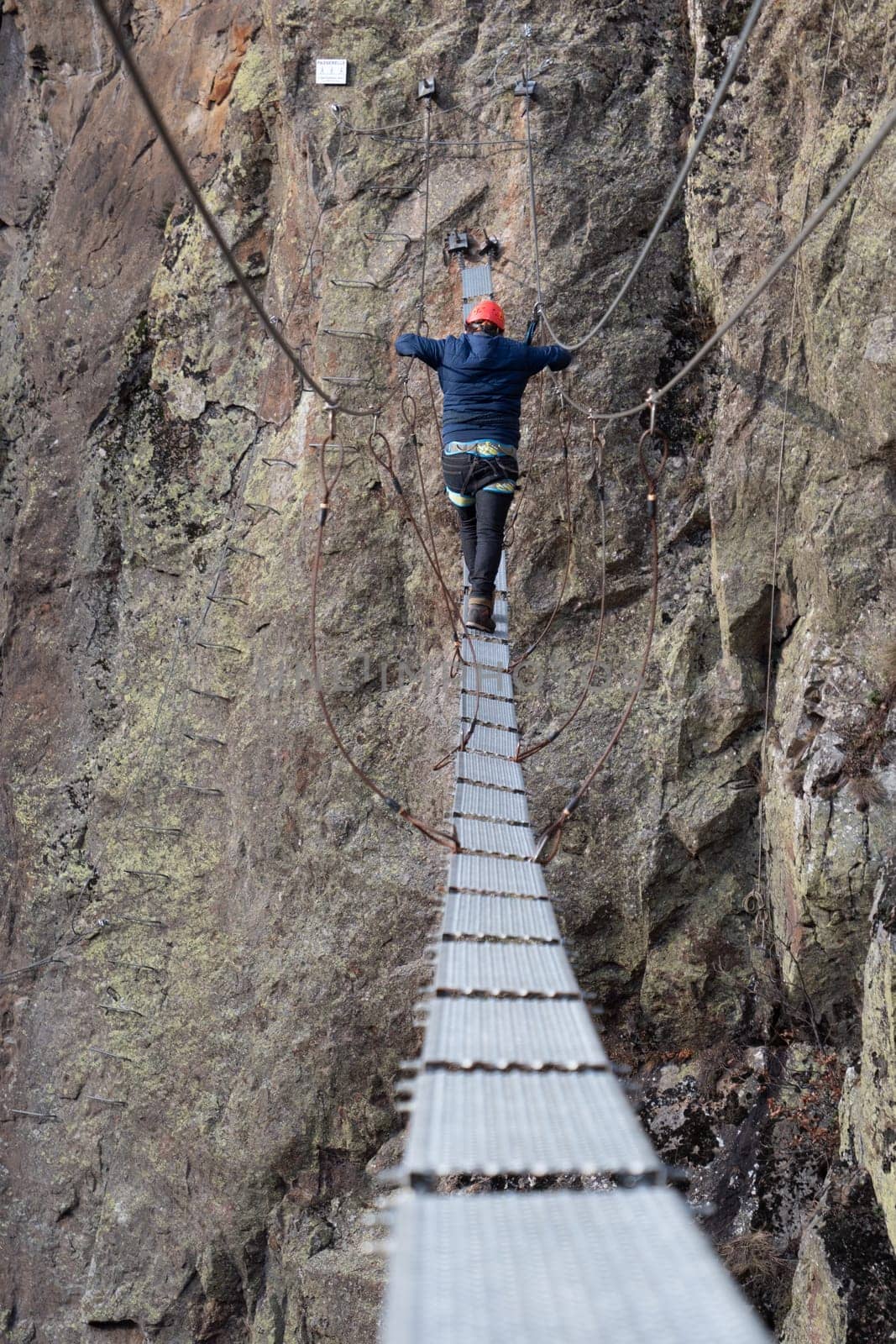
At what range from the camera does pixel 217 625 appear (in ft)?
29.1

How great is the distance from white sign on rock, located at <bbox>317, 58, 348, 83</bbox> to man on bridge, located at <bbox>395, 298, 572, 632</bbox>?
3461mm

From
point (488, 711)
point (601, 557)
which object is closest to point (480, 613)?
point (488, 711)

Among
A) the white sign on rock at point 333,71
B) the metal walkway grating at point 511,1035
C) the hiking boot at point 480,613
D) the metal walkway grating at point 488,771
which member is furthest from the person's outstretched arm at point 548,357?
the metal walkway grating at point 511,1035

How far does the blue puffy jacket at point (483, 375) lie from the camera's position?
6.53 m

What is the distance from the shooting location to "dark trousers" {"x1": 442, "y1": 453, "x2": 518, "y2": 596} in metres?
6.46

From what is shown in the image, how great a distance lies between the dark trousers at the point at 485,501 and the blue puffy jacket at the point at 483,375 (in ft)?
0.46

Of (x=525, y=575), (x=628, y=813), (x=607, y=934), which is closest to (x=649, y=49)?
(x=525, y=575)

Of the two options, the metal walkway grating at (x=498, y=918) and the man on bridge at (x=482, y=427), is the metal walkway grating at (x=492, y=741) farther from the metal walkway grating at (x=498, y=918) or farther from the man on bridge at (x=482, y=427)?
the metal walkway grating at (x=498, y=918)

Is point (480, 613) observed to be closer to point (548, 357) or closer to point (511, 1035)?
point (548, 357)

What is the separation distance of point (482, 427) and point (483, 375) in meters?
0.29

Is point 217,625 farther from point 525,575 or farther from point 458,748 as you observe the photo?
point 458,748

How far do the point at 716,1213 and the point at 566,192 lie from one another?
6.47 metres

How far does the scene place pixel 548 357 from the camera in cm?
662

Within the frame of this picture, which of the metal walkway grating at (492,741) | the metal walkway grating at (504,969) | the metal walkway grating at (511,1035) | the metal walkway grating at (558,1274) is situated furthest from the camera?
the metal walkway grating at (492,741)
